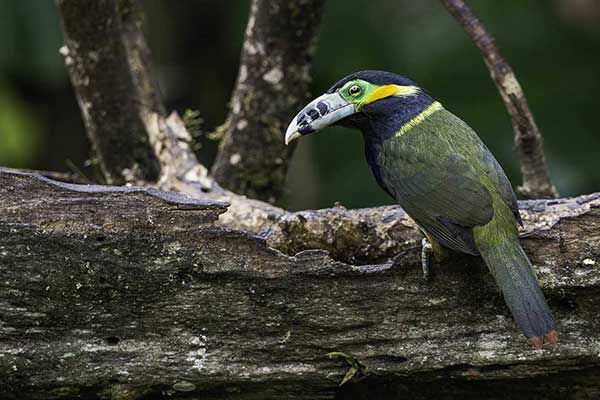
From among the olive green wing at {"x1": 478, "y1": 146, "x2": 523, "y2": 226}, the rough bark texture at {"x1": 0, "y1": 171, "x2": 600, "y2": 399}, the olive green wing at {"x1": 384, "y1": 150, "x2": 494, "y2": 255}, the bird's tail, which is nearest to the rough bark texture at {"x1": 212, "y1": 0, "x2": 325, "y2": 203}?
the olive green wing at {"x1": 384, "y1": 150, "x2": 494, "y2": 255}

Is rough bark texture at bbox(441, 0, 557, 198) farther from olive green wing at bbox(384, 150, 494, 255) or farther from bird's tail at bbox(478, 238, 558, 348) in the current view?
bird's tail at bbox(478, 238, 558, 348)

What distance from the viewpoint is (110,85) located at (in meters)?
4.73

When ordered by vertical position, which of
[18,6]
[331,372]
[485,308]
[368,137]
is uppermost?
[18,6]

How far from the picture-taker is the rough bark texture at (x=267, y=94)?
4.79 metres

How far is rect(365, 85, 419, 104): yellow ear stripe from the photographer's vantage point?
12.5 ft

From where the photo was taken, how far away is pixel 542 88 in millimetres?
7242

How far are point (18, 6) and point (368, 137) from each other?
166 inches

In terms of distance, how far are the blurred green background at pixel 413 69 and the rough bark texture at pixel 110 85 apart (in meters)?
2.33

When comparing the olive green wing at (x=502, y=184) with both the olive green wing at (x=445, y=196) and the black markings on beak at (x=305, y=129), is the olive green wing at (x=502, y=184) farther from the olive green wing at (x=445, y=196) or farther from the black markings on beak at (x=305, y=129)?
the black markings on beak at (x=305, y=129)

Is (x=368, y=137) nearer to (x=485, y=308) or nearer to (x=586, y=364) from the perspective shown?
(x=485, y=308)

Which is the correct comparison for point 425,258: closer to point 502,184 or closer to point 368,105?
point 502,184

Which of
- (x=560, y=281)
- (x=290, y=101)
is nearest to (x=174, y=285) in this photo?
(x=560, y=281)

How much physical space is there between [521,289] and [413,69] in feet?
13.5

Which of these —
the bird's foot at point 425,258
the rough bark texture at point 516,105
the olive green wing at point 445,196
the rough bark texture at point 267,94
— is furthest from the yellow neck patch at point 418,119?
the rough bark texture at point 267,94
